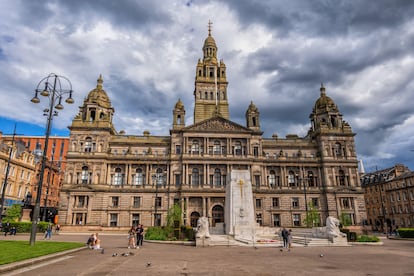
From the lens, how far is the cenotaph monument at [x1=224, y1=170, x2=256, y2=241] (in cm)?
2969

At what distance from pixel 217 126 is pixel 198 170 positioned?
10.0m

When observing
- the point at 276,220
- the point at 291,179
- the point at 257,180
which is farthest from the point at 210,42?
the point at 276,220

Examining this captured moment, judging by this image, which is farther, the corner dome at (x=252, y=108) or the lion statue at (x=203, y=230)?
the corner dome at (x=252, y=108)

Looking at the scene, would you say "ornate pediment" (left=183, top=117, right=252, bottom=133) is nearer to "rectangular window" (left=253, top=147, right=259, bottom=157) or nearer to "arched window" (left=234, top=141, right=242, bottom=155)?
"arched window" (left=234, top=141, right=242, bottom=155)

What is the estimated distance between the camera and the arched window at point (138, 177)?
189 feet

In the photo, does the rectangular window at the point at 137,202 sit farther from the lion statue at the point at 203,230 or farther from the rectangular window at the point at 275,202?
the lion statue at the point at 203,230

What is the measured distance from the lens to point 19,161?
191 feet

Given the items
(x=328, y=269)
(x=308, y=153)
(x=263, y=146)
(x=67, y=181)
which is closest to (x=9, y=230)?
(x=67, y=181)

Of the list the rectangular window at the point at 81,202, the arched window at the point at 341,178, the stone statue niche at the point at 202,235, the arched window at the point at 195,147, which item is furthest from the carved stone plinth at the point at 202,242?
the arched window at the point at 341,178

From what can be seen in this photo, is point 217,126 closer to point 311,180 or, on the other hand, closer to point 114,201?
point 311,180

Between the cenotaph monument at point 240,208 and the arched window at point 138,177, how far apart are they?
2939 centimetres

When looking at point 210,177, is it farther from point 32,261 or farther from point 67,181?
point 32,261

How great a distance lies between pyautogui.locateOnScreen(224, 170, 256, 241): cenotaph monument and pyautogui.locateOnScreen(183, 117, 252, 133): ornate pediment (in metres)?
26.5

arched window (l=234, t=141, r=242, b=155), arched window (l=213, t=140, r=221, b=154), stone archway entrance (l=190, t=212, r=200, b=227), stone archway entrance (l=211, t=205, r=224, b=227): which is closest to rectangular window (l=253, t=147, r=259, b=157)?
arched window (l=234, t=141, r=242, b=155)
